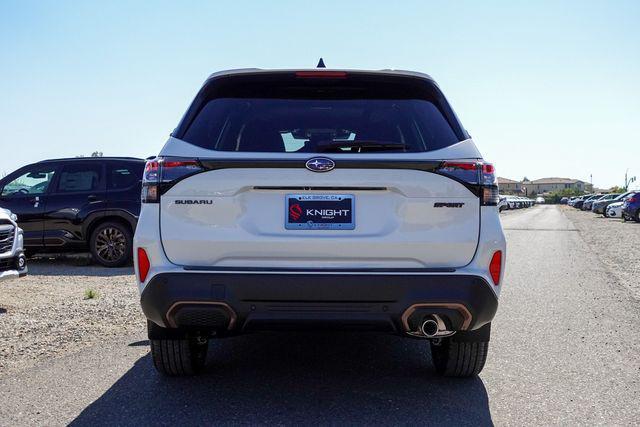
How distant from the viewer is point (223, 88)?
3.74 m

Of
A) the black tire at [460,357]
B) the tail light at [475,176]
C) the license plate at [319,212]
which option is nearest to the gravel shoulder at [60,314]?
the license plate at [319,212]

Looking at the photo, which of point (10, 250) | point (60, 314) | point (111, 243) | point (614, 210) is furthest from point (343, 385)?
point (614, 210)

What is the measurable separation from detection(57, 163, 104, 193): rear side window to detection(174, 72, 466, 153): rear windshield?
7.98m

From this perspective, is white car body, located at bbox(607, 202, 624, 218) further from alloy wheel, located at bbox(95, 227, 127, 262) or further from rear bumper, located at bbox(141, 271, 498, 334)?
rear bumper, located at bbox(141, 271, 498, 334)

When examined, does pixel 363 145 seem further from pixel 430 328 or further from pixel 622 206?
pixel 622 206

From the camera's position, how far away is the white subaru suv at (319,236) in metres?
3.34

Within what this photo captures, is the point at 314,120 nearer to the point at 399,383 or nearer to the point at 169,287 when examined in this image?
the point at 169,287

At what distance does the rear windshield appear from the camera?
142 inches

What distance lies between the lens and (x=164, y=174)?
3.46 m

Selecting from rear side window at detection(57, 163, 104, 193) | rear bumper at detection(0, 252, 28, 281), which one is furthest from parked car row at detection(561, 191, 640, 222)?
rear bumper at detection(0, 252, 28, 281)

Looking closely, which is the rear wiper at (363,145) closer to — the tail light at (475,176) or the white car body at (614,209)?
the tail light at (475,176)

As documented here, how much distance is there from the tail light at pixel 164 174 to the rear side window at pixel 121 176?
7.79 meters

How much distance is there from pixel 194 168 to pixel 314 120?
77cm

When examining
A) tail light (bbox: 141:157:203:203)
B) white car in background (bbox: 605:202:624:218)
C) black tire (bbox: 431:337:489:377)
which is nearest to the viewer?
tail light (bbox: 141:157:203:203)
